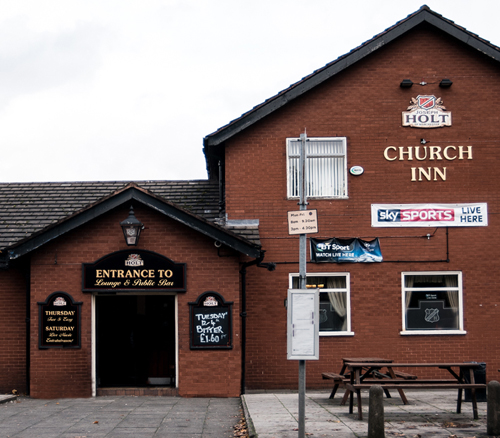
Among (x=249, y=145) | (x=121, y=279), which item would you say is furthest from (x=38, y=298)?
(x=249, y=145)

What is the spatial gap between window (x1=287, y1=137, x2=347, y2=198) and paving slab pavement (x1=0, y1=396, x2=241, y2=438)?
4893 millimetres

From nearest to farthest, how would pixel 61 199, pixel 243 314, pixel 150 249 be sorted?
pixel 150 249 < pixel 243 314 < pixel 61 199

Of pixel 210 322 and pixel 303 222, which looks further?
pixel 210 322

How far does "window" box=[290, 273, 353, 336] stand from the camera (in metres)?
14.1

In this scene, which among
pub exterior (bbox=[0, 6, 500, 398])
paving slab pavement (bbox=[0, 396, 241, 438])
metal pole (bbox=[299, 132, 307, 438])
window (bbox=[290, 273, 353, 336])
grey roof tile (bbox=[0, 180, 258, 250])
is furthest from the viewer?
grey roof tile (bbox=[0, 180, 258, 250])

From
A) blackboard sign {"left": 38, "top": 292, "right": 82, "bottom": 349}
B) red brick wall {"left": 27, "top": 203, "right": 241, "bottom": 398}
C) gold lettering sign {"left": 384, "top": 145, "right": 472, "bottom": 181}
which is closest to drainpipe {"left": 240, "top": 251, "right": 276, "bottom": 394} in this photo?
red brick wall {"left": 27, "top": 203, "right": 241, "bottom": 398}

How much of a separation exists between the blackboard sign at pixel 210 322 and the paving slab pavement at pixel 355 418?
1245mm

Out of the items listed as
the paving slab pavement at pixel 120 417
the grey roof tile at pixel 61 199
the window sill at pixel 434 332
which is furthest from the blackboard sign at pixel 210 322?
the window sill at pixel 434 332

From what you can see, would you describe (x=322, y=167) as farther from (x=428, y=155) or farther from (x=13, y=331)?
(x=13, y=331)

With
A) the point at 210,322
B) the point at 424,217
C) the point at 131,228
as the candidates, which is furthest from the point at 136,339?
the point at 424,217

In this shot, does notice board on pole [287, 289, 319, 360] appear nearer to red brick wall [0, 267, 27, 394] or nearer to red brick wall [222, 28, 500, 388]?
red brick wall [222, 28, 500, 388]

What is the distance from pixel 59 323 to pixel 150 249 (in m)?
2.39

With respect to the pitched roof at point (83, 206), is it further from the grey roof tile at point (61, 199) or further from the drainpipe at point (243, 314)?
the drainpipe at point (243, 314)

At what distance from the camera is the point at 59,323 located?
13.2m
